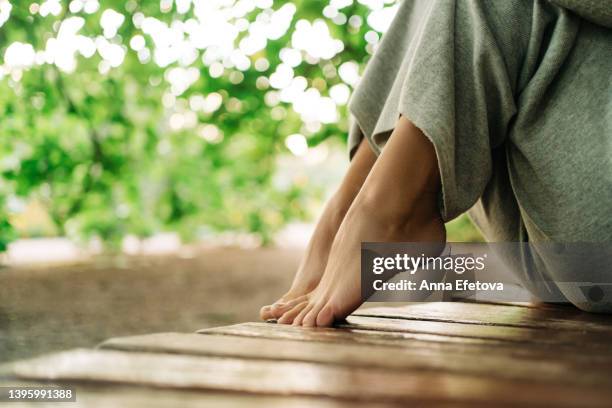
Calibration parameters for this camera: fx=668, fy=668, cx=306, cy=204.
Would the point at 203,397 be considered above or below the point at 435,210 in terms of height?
below

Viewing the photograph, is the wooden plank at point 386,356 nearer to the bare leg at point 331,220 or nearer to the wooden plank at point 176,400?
the wooden plank at point 176,400

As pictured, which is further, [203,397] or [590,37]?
[590,37]

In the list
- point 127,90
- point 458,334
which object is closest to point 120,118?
point 127,90

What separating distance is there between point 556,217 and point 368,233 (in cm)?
29

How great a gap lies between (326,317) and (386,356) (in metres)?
0.32

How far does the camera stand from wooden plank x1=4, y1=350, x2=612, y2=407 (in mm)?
478

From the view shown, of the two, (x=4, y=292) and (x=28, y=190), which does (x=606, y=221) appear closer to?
(x=28, y=190)

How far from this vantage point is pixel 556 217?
1.01m

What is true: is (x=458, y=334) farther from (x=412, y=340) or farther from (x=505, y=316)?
(x=505, y=316)

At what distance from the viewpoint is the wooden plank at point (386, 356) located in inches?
21.7

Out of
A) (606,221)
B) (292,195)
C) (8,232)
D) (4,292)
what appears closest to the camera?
(606,221)

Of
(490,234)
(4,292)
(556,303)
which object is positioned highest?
(490,234)

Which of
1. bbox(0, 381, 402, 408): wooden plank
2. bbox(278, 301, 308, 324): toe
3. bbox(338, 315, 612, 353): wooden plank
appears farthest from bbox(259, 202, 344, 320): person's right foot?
bbox(0, 381, 402, 408): wooden plank

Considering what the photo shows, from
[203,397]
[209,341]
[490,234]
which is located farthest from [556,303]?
[203,397]
